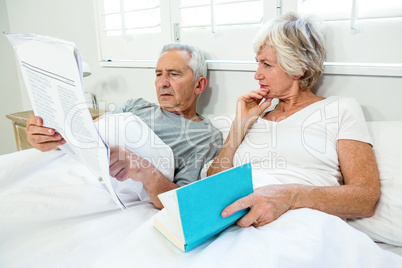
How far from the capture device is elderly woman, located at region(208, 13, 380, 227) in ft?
2.87

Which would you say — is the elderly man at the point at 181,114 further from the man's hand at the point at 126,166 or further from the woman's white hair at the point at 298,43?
the woman's white hair at the point at 298,43

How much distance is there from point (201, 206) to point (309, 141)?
54 centimetres

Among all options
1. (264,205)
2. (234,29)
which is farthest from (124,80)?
(264,205)

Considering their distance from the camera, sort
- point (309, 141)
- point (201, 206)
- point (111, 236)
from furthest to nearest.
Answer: point (309, 141) < point (111, 236) < point (201, 206)

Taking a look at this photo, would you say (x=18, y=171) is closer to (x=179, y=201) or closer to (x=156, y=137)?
(x=156, y=137)

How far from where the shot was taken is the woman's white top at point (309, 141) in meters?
0.99

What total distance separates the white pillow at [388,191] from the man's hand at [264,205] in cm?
28

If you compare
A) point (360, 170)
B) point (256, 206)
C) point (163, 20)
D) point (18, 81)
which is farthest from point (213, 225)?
point (18, 81)

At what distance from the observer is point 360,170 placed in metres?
0.92

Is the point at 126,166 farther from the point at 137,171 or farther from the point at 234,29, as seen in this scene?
the point at 234,29

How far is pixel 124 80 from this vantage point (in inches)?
75.7

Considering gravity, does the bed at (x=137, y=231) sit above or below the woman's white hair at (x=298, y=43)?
below

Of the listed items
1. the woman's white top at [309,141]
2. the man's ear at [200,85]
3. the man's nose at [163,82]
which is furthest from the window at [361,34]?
the man's nose at [163,82]

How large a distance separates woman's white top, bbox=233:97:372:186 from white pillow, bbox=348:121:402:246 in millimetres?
81
